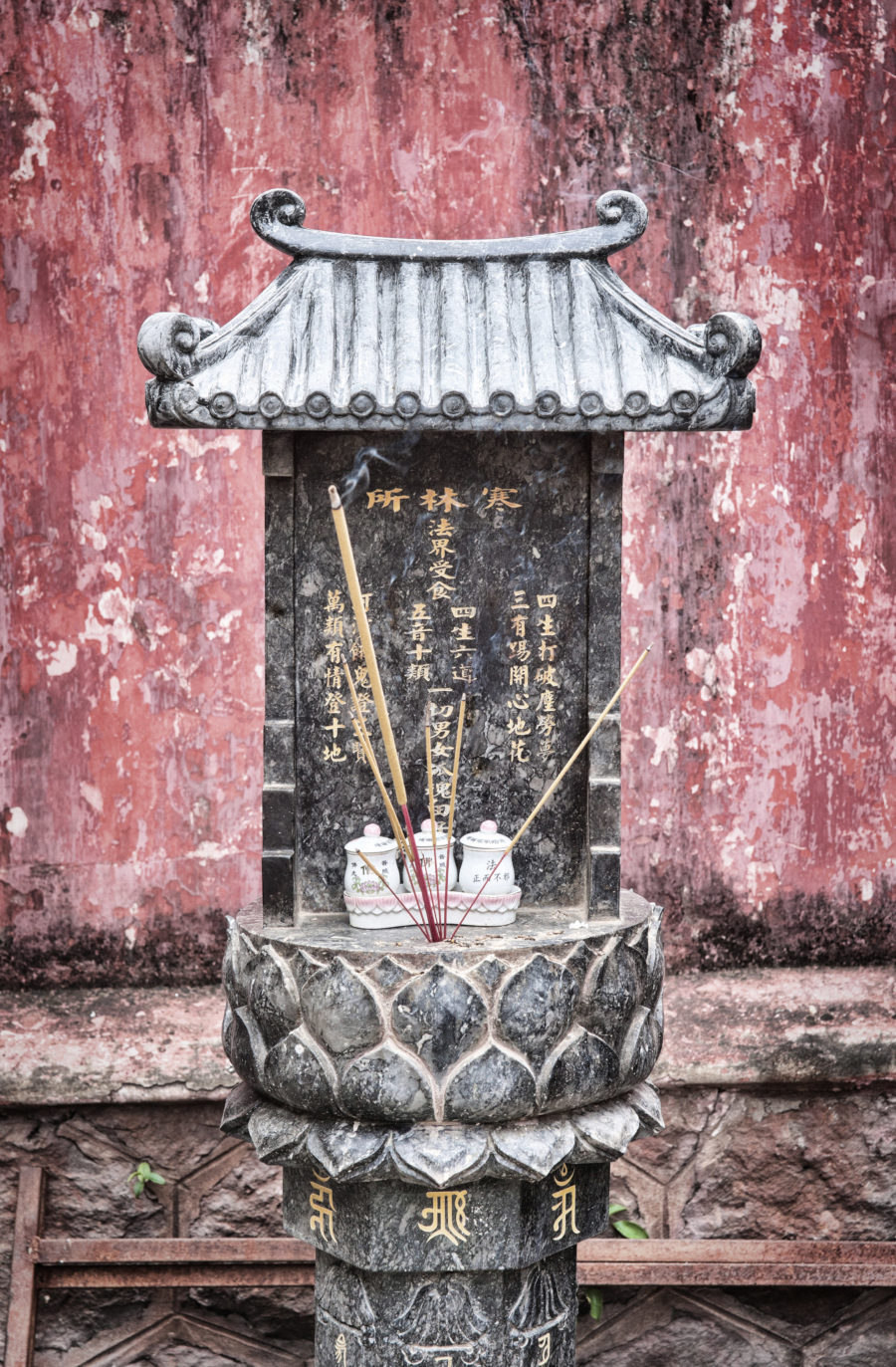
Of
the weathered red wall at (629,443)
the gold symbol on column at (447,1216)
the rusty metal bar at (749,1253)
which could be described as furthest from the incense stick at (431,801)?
the rusty metal bar at (749,1253)

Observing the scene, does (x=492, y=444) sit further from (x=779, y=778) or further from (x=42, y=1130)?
(x=42, y=1130)

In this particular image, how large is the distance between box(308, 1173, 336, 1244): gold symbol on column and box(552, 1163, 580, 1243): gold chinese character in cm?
45

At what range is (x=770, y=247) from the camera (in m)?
4.14

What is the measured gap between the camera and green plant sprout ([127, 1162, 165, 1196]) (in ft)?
13.2

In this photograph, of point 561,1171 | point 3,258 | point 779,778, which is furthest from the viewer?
point 779,778

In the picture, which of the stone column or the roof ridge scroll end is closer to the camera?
the stone column

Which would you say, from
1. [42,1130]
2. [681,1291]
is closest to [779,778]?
[681,1291]

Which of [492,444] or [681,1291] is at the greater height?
[492,444]

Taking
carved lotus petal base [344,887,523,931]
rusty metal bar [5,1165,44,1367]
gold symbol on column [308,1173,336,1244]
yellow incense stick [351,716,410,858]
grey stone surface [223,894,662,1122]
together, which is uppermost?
yellow incense stick [351,716,410,858]

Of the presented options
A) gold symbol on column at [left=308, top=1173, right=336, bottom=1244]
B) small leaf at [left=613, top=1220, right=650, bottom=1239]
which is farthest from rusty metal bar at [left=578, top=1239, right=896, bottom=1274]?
gold symbol on column at [left=308, top=1173, right=336, bottom=1244]

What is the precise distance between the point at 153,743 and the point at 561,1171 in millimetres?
1872

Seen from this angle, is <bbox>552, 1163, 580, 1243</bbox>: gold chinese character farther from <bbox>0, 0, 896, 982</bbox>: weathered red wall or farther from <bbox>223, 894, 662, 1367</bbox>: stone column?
<bbox>0, 0, 896, 982</bbox>: weathered red wall

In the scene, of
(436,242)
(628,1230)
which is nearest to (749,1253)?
(628,1230)

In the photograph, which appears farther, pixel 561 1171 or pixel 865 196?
pixel 865 196
